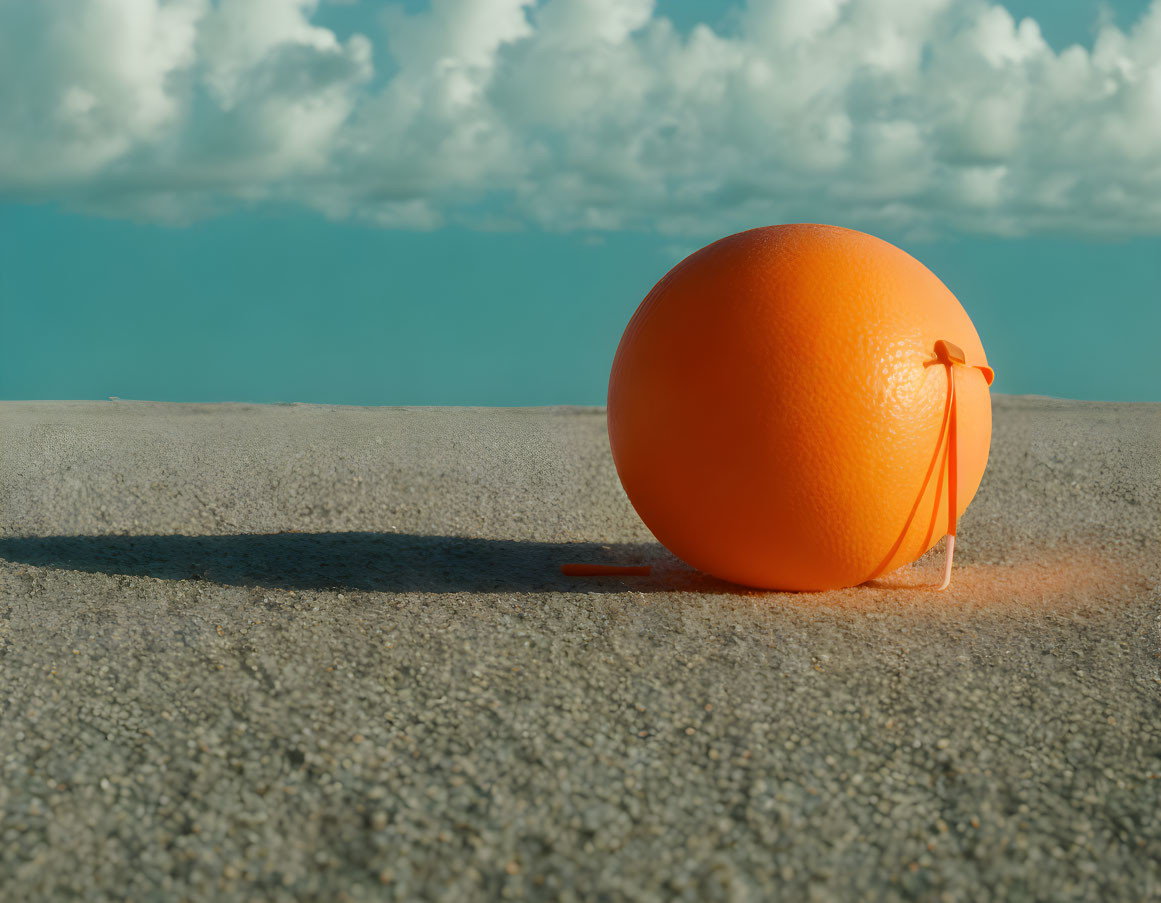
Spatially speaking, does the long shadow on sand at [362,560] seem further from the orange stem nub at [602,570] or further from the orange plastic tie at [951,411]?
the orange plastic tie at [951,411]

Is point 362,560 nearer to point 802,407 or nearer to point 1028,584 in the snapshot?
point 802,407

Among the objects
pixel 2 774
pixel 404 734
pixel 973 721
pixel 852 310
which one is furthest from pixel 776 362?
pixel 2 774

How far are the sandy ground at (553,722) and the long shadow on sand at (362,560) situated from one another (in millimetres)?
41

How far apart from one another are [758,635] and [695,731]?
123 centimetres

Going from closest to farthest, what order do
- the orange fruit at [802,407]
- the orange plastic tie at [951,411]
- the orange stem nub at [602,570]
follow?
the orange fruit at [802,407]
the orange plastic tie at [951,411]
the orange stem nub at [602,570]

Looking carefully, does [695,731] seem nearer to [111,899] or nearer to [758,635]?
[758,635]

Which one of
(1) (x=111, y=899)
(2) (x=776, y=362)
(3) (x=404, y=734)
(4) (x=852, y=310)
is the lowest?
(1) (x=111, y=899)

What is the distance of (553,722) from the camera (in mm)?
3641

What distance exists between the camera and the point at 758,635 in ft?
15.6

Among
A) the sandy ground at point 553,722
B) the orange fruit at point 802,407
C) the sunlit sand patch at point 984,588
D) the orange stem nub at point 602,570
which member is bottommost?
the sandy ground at point 553,722

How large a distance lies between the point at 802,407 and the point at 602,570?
1.92 meters

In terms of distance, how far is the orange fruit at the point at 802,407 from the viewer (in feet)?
15.7

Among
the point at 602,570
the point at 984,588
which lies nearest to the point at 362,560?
the point at 602,570

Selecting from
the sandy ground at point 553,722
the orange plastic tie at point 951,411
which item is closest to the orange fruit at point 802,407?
the orange plastic tie at point 951,411
